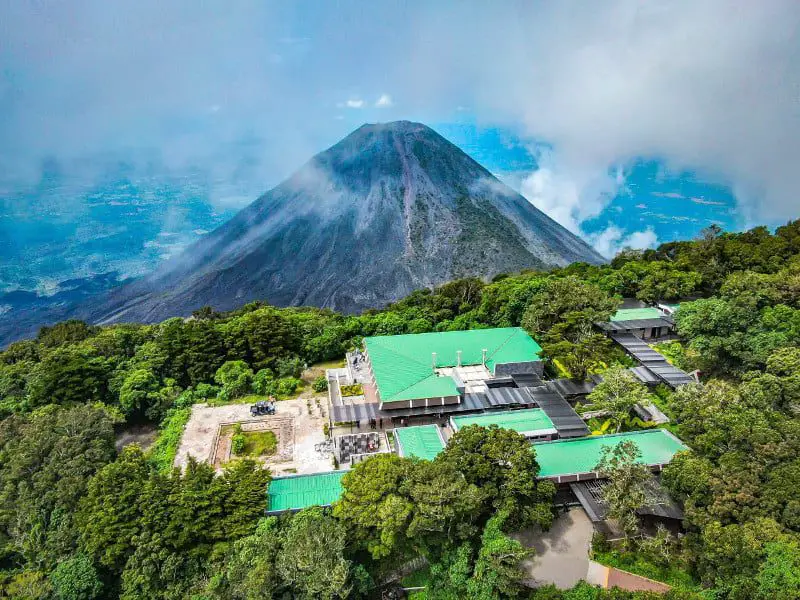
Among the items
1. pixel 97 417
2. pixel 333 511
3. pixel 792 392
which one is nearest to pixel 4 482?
pixel 97 417

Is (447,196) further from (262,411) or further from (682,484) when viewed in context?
(682,484)

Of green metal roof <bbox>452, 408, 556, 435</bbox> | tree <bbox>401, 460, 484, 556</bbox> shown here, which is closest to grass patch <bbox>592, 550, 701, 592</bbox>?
tree <bbox>401, 460, 484, 556</bbox>

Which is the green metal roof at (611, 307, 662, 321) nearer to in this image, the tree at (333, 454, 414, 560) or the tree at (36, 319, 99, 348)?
the tree at (333, 454, 414, 560)

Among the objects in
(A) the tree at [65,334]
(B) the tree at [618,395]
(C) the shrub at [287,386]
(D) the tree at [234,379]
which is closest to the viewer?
(B) the tree at [618,395]

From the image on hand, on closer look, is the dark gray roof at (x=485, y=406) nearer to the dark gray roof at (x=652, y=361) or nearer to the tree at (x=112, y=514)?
the dark gray roof at (x=652, y=361)

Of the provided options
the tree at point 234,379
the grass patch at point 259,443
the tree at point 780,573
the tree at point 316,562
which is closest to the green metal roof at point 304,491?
the tree at point 316,562
